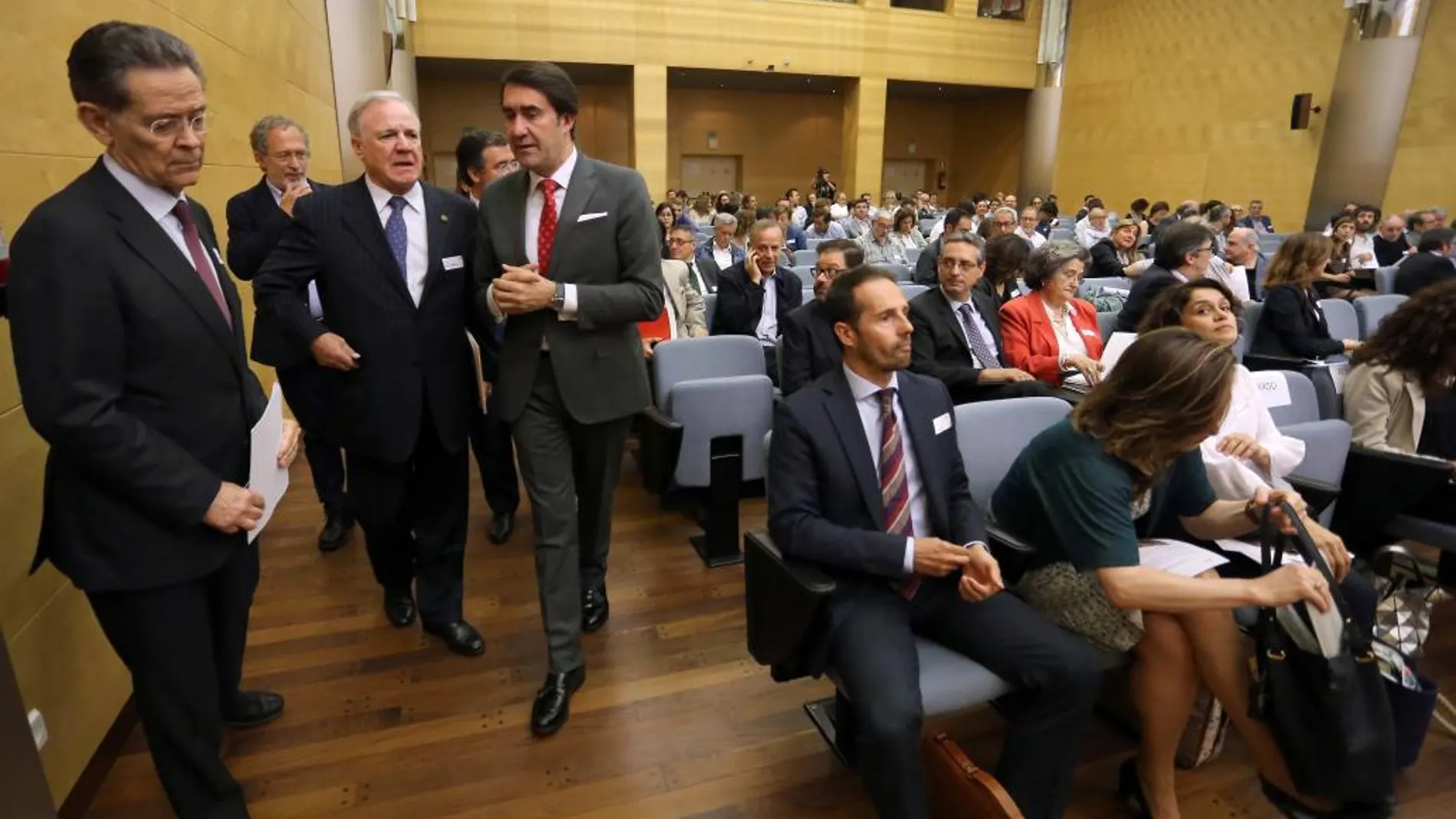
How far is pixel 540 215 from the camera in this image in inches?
80.1

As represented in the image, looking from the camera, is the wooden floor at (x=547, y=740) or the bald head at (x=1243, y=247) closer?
the wooden floor at (x=547, y=740)

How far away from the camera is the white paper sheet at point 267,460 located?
1.55m

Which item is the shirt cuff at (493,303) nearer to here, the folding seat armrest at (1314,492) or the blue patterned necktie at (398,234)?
the blue patterned necktie at (398,234)

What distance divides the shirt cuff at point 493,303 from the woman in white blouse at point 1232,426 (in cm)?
172

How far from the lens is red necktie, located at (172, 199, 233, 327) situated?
1.45 metres

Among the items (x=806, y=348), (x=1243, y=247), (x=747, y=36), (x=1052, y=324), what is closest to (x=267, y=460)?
(x=806, y=348)

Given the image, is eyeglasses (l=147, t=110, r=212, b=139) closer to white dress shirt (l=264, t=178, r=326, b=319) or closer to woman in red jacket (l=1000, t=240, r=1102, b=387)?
white dress shirt (l=264, t=178, r=326, b=319)

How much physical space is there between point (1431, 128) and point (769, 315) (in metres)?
10.9

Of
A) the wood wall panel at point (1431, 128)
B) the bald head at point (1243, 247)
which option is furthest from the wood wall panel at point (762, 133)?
the bald head at point (1243, 247)

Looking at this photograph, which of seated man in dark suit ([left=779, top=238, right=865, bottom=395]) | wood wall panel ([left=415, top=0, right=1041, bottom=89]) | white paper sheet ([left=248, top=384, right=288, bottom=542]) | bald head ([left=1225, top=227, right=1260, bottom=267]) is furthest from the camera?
wood wall panel ([left=415, top=0, right=1041, bottom=89])

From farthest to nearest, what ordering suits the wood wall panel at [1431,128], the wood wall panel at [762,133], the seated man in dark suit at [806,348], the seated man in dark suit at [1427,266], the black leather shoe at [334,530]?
the wood wall panel at [762,133] → the wood wall panel at [1431,128] → the seated man in dark suit at [1427,266] → the black leather shoe at [334,530] → the seated man in dark suit at [806,348]

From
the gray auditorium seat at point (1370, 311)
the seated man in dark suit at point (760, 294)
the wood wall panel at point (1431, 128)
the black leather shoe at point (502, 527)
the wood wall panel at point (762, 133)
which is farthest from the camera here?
the wood wall panel at point (762, 133)

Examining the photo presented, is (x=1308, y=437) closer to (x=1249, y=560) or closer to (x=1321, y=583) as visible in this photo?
(x=1249, y=560)

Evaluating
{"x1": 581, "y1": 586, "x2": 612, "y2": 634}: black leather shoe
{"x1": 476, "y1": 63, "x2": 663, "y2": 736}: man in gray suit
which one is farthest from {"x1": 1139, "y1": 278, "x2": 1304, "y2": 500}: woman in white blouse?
{"x1": 581, "y1": 586, "x2": 612, "y2": 634}: black leather shoe
